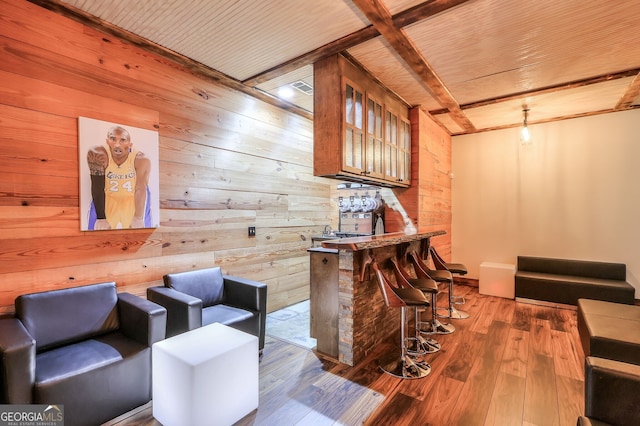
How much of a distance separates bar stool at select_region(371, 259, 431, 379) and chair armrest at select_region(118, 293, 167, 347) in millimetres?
1654

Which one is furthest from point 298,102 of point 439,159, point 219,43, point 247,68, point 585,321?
point 585,321

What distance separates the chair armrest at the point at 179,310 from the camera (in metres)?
2.32

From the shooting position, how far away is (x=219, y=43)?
8.62ft

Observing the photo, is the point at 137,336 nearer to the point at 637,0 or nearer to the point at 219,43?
the point at 219,43

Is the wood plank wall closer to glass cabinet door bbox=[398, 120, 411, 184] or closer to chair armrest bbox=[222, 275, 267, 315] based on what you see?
chair armrest bbox=[222, 275, 267, 315]

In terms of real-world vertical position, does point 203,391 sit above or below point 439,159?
below

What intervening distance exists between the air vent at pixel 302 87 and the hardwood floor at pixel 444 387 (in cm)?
281

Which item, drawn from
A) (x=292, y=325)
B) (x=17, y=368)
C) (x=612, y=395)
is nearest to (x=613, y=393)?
(x=612, y=395)

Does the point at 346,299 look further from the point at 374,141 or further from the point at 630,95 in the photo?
the point at 630,95

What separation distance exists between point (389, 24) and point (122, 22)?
204 cm

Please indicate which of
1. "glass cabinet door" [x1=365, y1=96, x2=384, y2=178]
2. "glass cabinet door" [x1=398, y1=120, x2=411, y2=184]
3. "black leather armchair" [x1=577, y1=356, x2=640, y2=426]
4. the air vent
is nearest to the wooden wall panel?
the air vent

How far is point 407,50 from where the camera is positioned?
8.89 ft

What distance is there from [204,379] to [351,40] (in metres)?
2.69

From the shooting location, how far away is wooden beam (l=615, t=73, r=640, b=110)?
344 cm
